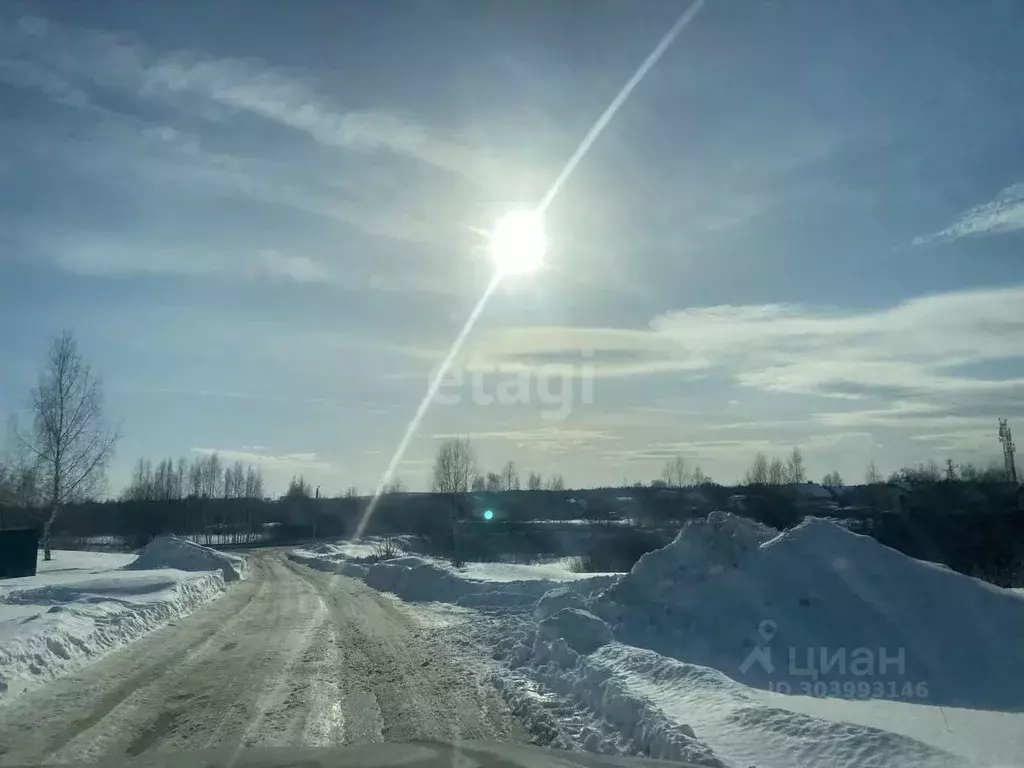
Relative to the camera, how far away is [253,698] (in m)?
10.8

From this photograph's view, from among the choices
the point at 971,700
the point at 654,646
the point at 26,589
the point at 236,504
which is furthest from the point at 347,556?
the point at 236,504

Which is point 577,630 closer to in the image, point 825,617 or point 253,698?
point 825,617

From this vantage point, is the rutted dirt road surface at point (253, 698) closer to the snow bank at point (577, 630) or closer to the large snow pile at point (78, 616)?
the large snow pile at point (78, 616)

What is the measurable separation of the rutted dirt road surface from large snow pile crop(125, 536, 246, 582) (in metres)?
24.3

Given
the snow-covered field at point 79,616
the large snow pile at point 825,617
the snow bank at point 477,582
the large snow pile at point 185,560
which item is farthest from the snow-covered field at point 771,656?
the large snow pile at point 185,560

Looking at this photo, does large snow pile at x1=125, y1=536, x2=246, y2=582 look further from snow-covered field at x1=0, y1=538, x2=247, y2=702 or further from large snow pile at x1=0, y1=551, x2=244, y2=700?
large snow pile at x1=0, y1=551, x2=244, y2=700

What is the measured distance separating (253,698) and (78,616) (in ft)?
28.7

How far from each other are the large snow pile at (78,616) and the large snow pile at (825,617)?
9.29 m

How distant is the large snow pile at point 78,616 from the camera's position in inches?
496

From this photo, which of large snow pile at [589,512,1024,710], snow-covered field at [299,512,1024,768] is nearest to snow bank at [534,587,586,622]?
snow-covered field at [299,512,1024,768]

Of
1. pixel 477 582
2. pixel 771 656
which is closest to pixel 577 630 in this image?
pixel 771 656

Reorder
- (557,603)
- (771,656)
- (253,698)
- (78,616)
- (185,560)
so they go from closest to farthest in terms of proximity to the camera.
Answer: (253,698) → (771,656) → (78,616) → (557,603) → (185,560)

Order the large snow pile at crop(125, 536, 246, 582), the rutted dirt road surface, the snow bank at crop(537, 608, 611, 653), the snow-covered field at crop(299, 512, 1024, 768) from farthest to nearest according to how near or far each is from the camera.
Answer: the large snow pile at crop(125, 536, 246, 582), the snow bank at crop(537, 608, 611, 653), the rutted dirt road surface, the snow-covered field at crop(299, 512, 1024, 768)

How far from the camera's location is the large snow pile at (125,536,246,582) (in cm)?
4222
